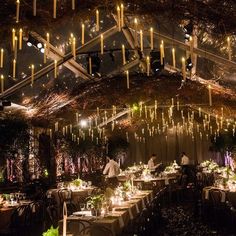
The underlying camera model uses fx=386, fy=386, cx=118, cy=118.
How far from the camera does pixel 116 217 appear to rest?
18.9 ft

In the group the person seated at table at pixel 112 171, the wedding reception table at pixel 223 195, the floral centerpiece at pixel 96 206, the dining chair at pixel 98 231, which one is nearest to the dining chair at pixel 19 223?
the floral centerpiece at pixel 96 206

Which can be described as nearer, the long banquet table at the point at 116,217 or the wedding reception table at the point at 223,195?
the long banquet table at the point at 116,217

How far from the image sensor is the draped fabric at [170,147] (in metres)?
20.2

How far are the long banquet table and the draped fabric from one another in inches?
511

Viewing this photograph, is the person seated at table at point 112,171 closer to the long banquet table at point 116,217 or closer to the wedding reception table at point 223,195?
the wedding reception table at point 223,195

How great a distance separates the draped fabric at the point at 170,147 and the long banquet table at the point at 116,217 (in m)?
13.0

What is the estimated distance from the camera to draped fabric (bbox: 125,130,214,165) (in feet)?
66.4

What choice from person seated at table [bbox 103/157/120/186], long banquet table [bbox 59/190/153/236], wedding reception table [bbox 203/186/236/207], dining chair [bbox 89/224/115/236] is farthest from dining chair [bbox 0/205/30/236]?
person seated at table [bbox 103/157/120/186]

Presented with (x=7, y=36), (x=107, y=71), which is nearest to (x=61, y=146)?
(x=107, y=71)

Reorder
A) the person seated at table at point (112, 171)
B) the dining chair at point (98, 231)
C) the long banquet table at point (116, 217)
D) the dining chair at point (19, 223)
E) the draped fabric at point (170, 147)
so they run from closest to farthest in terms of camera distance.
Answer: the dining chair at point (98, 231) → the long banquet table at point (116, 217) → the dining chair at point (19, 223) → the person seated at table at point (112, 171) → the draped fabric at point (170, 147)

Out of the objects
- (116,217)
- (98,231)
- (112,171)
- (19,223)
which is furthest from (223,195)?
(112,171)

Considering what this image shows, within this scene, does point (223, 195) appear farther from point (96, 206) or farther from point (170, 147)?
point (170, 147)

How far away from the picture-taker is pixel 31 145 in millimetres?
11781

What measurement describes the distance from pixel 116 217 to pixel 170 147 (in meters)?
15.1
